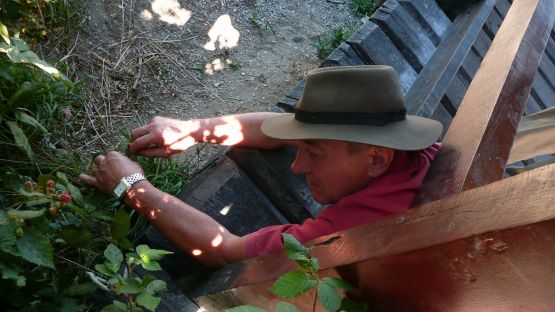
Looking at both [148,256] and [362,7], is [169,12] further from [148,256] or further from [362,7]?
[148,256]

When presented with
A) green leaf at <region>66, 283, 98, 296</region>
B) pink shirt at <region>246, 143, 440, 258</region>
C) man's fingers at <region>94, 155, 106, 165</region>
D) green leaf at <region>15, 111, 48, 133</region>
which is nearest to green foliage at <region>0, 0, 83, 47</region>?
green leaf at <region>15, 111, 48, 133</region>

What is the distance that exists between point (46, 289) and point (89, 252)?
277 millimetres

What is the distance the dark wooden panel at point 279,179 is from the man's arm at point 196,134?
47 mm

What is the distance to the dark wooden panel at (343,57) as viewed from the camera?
10.0 ft

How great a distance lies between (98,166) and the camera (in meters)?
2.57

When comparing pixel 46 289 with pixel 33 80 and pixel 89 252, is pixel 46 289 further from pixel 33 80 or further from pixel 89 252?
pixel 33 80

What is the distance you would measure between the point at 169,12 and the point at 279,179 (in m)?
3.02

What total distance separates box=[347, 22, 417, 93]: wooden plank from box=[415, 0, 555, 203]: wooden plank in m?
0.98

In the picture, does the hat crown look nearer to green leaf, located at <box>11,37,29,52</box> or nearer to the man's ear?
the man's ear

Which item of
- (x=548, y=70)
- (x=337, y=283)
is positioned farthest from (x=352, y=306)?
(x=548, y=70)

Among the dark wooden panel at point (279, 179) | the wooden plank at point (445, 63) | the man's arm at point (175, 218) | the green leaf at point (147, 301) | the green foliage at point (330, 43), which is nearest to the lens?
the green leaf at point (147, 301)

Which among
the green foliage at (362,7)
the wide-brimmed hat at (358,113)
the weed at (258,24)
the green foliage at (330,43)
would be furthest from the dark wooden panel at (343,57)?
the green foliage at (362,7)

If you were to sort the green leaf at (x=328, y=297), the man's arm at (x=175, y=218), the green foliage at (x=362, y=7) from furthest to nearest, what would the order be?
1. the green foliage at (x=362, y=7)
2. the man's arm at (x=175, y=218)
3. the green leaf at (x=328, y=297)

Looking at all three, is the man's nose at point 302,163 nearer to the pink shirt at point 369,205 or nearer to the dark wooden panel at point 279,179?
the pink shirt at point 369,205
